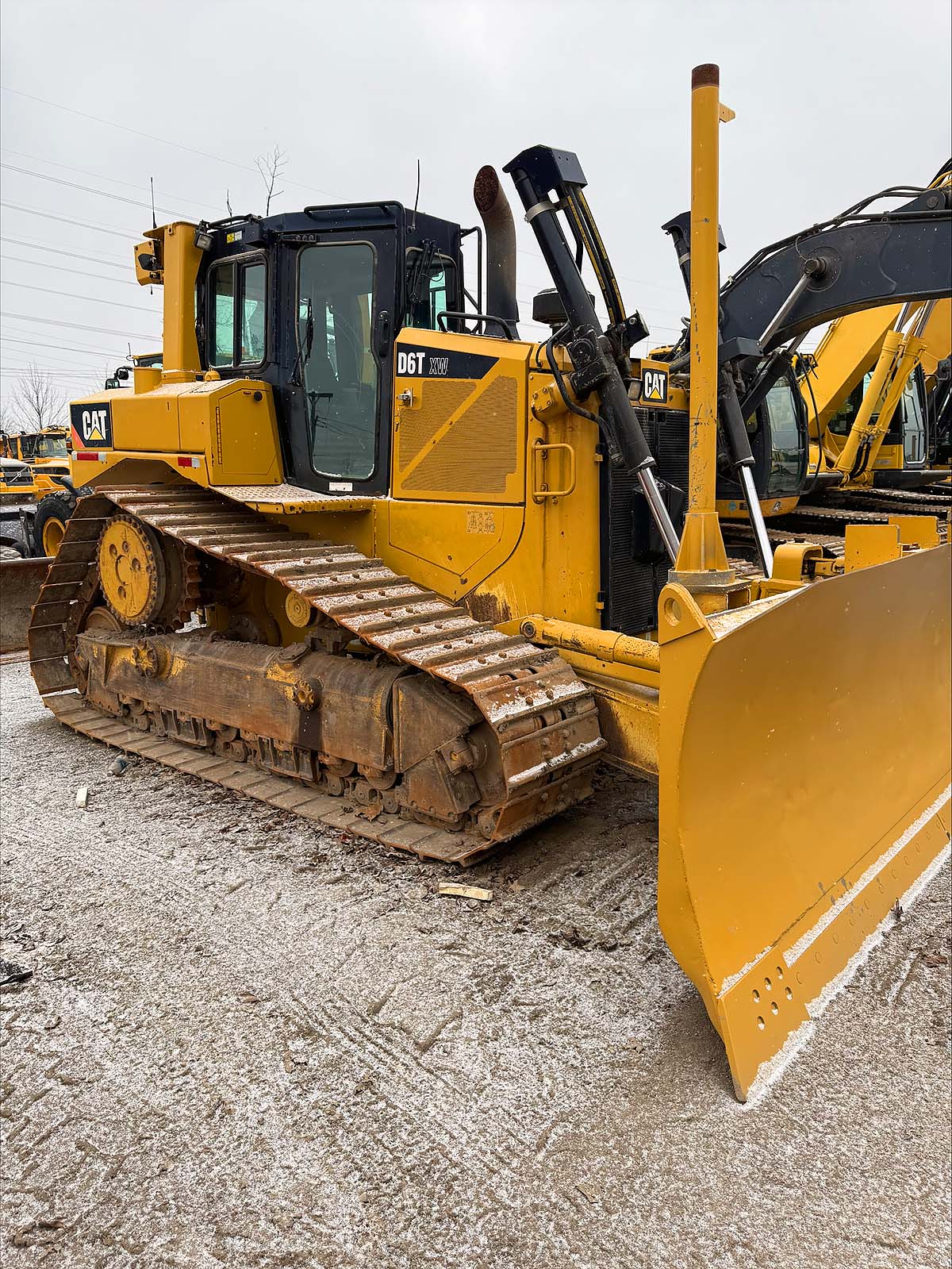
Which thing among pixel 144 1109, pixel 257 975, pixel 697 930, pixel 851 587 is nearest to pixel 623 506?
pixel 851 587

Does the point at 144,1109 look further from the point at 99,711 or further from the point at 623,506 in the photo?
the point at 99,711

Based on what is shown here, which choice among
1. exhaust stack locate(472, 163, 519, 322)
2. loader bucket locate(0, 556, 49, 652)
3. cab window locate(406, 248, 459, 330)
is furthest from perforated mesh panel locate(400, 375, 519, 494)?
loader bucket locate(0, 556, 49, 652)

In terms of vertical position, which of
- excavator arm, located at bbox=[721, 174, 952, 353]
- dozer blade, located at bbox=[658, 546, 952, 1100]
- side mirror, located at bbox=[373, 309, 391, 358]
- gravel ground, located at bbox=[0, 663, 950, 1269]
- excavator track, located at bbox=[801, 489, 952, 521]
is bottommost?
gravel ground, located at bbox=[0, 663, 950, 1269]

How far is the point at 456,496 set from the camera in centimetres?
480

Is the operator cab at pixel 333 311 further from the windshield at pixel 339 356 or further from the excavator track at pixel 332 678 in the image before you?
the excavator track at pixel 332 678

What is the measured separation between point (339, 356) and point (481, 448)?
1.12 m

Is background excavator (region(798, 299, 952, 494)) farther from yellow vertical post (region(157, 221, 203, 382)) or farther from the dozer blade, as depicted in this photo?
the dozer blade

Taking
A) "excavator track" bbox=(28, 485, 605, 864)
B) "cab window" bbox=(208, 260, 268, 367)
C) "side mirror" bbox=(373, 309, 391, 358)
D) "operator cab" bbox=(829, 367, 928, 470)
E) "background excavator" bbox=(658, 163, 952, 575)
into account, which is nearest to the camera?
"excavator track" bbox=(28, 485, 605, 864)

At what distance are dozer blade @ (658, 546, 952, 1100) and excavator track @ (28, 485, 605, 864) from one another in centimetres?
102

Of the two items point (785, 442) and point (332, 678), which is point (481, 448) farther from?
point (785, 442)

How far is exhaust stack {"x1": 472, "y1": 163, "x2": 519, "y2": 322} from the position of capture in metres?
5.56

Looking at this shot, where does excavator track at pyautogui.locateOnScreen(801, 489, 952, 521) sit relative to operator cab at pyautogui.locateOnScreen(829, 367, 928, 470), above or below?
below

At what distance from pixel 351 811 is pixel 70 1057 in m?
1.82

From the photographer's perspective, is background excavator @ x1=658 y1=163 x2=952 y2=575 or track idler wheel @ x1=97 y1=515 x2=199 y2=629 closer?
background excavator @ x1=658 y1=163 x2=952 y2=575
